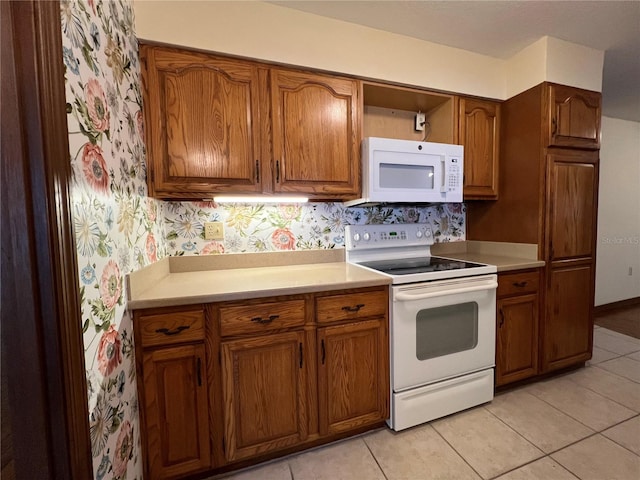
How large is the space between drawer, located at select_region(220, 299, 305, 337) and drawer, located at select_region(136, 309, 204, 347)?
0.10 m

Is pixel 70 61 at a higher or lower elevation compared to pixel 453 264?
higher

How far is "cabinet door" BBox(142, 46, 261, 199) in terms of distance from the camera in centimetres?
134

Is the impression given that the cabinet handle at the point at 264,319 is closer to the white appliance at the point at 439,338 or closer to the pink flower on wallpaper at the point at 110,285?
the pink flower on wallpaper at the point at 110,285

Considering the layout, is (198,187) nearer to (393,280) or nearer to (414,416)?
(393,280)

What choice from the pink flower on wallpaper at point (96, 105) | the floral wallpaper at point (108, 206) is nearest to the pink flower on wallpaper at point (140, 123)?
the floral wallpaper at point (108, 206)

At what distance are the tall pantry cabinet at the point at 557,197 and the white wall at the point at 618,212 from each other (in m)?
1.65

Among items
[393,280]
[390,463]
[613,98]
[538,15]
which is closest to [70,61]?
[393,280]

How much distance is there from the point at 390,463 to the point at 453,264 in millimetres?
1180

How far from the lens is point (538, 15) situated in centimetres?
156

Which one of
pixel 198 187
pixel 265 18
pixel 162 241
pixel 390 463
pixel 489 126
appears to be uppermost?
pixel 265 18

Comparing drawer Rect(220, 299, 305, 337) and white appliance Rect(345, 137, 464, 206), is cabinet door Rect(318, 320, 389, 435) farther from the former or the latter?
white appliance Rect(345, 137, 464, 206)

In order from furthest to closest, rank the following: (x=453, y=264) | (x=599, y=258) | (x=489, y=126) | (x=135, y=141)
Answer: (x=599, y=258) < (x=489, y=126) < (x=453, y=264) < (x=135, y=141)

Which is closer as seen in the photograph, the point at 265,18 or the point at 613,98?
the point at 265,18

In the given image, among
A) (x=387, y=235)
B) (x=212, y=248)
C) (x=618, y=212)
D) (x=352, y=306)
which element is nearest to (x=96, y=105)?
(x=212, y=248)
